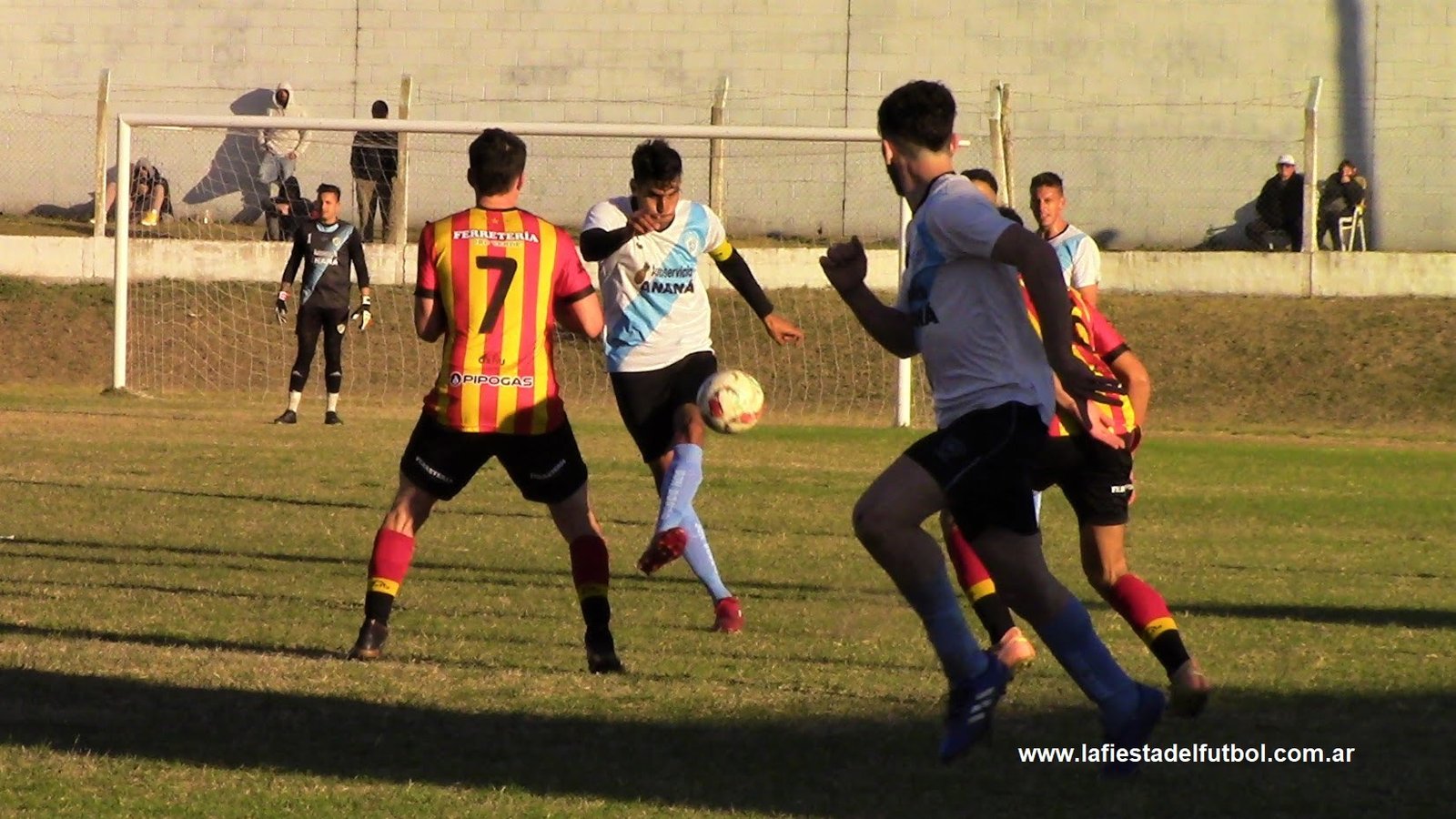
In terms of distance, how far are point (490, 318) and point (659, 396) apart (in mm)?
1717

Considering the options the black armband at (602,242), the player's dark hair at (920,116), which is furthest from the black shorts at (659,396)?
the player's dark hair at (920,116)

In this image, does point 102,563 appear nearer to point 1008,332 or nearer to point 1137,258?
point 1008,332

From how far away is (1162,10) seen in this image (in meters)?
29.1

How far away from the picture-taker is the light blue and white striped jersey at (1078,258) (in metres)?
7.54

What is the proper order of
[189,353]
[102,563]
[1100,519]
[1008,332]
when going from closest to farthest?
[1008,332] < [1100,519] < [102,563] < [189,353]

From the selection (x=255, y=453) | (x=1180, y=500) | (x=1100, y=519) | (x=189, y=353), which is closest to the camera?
(x=1100, y=519)

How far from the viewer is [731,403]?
25.2 ft

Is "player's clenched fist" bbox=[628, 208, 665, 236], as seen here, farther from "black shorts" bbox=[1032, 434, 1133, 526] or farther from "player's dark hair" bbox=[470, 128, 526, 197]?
"black shorts" bbox=[1032, 434, 1133, 526]

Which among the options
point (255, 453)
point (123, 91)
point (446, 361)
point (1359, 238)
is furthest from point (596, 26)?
point (446, 361)

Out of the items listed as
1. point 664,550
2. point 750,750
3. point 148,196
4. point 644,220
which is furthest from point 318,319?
point 750,750

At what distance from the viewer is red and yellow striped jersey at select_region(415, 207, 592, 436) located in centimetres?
648

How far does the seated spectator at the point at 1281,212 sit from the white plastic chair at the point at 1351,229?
89 centimetres

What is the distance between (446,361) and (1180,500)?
26.4 feet

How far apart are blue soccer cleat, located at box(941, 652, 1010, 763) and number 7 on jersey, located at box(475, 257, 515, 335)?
2.12m
